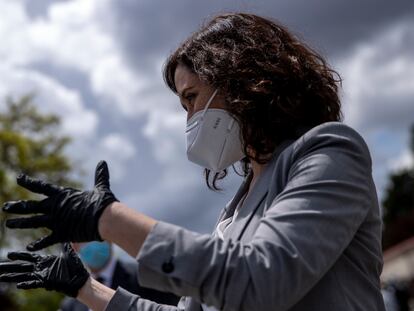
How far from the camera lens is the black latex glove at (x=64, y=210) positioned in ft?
6.37

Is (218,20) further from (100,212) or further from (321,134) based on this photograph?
(100,212)

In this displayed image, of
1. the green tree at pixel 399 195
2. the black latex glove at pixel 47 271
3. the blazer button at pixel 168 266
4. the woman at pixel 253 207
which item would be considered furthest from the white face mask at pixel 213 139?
the green tree at pixel 399 195

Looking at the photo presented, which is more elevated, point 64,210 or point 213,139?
point 213,139

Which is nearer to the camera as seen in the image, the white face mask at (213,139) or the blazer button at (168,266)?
the blazer button at (168,266)

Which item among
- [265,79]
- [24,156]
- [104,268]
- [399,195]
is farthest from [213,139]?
[399,195]

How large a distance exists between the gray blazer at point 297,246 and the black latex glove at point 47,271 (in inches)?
25.8

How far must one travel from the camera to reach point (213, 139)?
103 inches

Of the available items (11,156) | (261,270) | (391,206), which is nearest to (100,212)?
(261,270)

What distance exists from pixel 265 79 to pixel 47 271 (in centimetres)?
99

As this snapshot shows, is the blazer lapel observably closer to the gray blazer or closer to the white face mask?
the gray blazer

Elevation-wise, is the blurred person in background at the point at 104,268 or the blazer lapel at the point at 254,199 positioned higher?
the blazer lapel at the point at 254,199

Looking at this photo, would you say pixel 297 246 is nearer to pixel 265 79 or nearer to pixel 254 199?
pixel 254 199

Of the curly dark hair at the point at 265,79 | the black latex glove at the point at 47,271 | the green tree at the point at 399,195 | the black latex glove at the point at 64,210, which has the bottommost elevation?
the green tree at the point at 399,195

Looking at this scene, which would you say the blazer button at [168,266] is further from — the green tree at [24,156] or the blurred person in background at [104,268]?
the green tree at [24,156]
